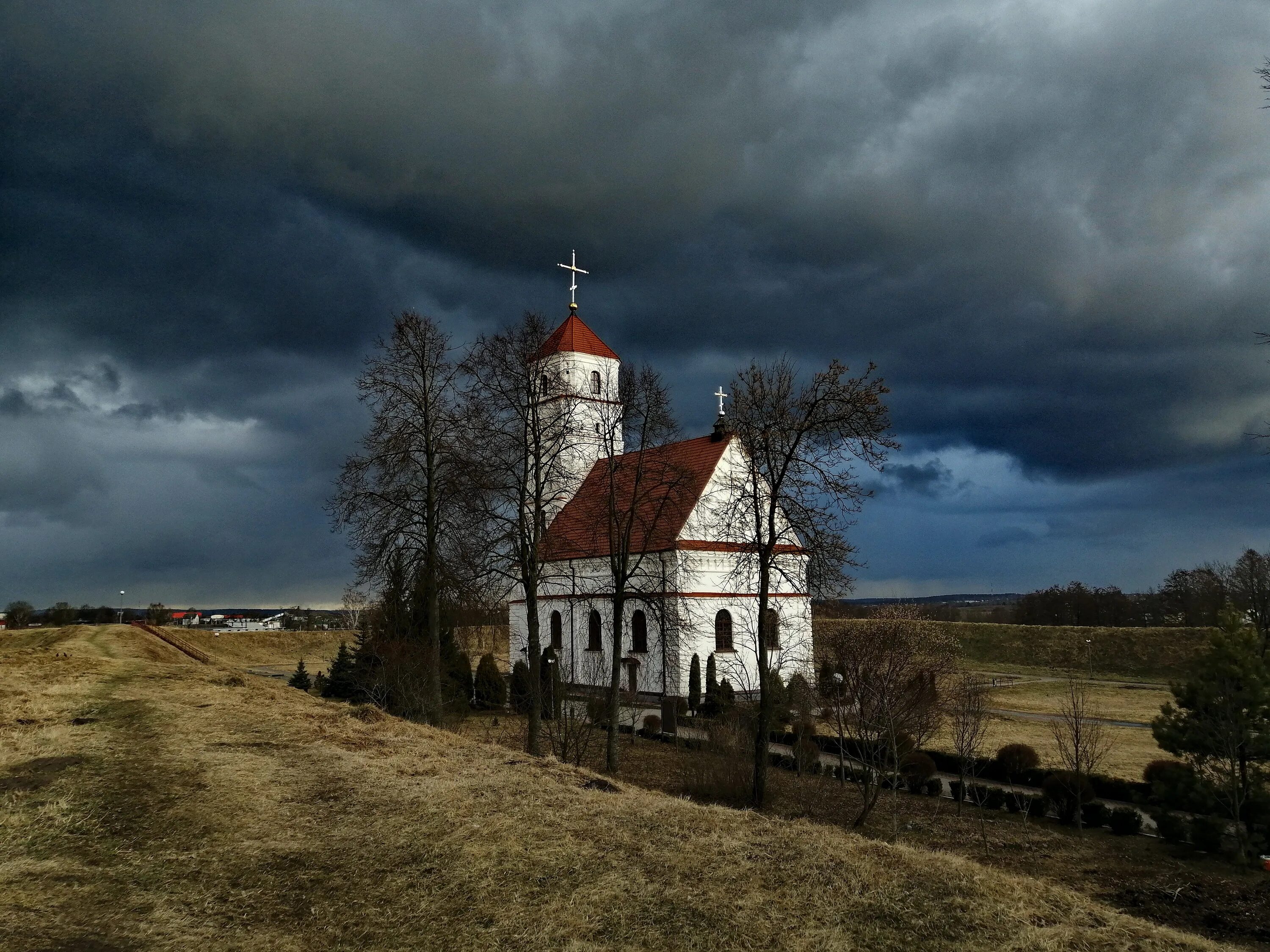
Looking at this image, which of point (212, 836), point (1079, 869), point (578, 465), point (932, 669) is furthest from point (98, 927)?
point (578, 465)

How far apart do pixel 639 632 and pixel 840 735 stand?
56.8 feet

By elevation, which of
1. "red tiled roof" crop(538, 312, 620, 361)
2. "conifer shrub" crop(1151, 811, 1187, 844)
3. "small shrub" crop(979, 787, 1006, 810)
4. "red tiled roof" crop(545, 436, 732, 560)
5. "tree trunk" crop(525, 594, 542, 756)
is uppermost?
"red tiled roof" crop(538, 312, 620, 361)

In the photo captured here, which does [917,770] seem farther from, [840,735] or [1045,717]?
[1045,717]

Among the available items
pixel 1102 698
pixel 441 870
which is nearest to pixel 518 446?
pixel 441 870

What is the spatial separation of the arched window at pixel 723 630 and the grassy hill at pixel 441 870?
20094 millimetres

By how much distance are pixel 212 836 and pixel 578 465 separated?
29958mm

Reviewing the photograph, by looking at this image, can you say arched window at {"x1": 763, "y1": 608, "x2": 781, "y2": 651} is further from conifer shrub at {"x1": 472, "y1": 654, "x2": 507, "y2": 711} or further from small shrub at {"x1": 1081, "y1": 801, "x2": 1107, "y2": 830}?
small shrub at {"x1": 1081, "y1": 801, "x2": 1107, "y2": 830}

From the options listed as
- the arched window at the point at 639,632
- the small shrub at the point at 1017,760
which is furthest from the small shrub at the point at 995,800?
the arched window at the point at 639,632

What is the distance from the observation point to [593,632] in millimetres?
35094

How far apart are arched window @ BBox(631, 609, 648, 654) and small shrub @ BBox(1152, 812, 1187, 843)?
20002 millimetres

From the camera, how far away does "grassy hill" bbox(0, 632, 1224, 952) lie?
21.1 feet

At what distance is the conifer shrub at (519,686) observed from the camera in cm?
2962

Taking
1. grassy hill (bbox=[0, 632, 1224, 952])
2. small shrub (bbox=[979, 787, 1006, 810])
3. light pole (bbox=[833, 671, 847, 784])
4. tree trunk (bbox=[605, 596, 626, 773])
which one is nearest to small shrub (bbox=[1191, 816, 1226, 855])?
small shrub (bbox=[979, 787, 1006, 810])

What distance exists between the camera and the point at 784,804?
630 inches
